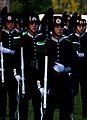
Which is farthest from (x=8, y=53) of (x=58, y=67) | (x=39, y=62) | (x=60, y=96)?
(x=60, y=96)

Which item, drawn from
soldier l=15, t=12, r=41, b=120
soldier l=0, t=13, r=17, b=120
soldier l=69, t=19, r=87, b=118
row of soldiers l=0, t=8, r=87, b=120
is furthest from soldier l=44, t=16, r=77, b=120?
soldier l=0, t=13, r=17, b=120

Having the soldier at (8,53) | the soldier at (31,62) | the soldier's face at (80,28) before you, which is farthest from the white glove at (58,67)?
the soldier's face at (80,28)

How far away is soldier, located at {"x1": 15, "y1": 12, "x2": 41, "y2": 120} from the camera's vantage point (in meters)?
10.2

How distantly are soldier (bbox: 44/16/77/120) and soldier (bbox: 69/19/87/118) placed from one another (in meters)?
0.36

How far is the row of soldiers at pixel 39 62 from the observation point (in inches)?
399

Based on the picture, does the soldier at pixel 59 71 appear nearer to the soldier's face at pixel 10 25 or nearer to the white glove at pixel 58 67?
the white glove at pixel 58 67

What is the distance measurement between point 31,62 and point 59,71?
0.51 metres

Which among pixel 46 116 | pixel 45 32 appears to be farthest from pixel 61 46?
pixel 46 116

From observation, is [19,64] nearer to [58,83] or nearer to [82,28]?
[58,83]

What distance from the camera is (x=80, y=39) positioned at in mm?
11555

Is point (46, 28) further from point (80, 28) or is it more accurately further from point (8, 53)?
point (80, 28)

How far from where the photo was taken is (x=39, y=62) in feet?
33.4

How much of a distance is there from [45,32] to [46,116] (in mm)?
1400

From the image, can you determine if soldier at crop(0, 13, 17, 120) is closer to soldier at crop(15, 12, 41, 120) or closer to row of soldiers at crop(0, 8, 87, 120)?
row of soldiers at crop(0, 8, 87, 120)
